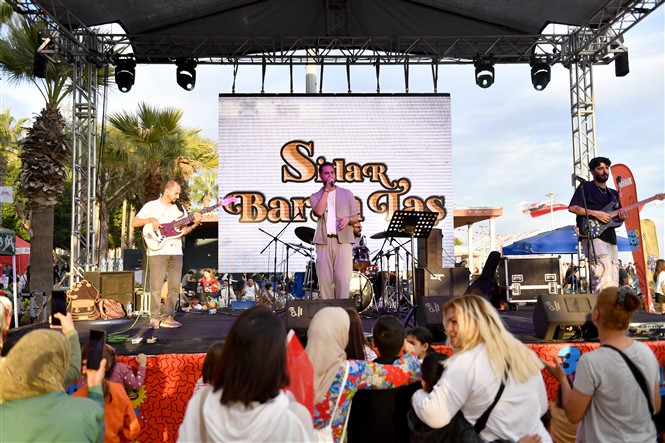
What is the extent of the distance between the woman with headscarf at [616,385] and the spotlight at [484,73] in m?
9.18

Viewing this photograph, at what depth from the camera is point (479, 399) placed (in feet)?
7.89

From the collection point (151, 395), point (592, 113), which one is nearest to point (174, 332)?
point (151, 395)

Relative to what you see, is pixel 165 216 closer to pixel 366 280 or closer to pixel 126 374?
pixel 126 374

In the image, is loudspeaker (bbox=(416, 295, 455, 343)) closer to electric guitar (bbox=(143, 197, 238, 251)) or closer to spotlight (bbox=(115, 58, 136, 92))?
electric guitar (bbox=(143, 197, 238, 251))

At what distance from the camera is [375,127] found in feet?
38.4

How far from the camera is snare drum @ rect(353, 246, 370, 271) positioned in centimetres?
898

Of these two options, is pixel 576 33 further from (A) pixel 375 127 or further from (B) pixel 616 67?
(A) pixel 375 127

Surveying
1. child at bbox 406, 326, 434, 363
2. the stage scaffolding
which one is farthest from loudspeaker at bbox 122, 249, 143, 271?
child at bbox 406, 326, 434, 363

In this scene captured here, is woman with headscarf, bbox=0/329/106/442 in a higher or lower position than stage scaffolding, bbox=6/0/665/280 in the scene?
lower

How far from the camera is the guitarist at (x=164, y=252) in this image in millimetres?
6207

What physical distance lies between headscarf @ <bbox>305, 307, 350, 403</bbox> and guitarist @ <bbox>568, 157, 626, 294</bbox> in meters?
4.20

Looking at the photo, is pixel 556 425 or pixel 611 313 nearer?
pixel 611 313

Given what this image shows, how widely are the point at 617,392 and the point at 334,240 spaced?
4.06 m

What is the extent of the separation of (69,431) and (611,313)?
2.36 meters
